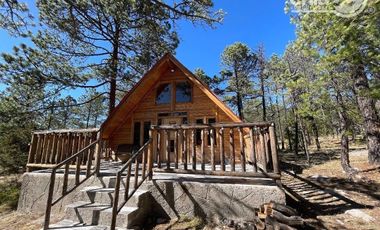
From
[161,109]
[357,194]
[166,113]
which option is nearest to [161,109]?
[161,109]

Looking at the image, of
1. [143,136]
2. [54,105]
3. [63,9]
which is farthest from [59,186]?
[63,9]

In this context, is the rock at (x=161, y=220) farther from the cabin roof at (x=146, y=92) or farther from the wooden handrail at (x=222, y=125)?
the cabin roof at (x=146, y=92)

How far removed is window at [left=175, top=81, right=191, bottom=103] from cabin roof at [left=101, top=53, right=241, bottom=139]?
62cm

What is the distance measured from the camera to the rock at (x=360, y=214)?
4.05m

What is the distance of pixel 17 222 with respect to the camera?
17.2 feet

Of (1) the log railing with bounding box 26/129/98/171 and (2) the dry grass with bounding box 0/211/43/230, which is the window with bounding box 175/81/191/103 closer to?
(1) the log railing with bounding box 26/129/98/171

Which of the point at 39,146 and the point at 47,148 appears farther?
the point at 39,146

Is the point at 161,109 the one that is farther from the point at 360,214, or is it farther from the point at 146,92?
the point at 360,214

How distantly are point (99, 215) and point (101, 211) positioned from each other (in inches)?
3.1

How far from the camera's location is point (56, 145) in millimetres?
6527

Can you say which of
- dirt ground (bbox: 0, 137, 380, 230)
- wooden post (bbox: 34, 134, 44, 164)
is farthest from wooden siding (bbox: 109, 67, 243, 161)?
dirt ground (bbox: 0, 137, 380, 230)

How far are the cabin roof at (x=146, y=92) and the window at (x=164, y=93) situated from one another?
44cm

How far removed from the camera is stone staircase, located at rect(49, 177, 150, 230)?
4.01 meters

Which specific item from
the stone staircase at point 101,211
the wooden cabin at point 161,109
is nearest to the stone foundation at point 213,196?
the stone staircase at point 101,211
